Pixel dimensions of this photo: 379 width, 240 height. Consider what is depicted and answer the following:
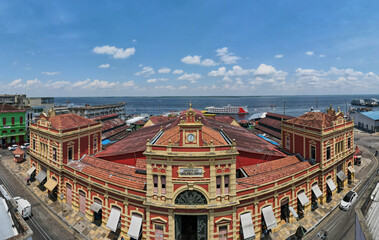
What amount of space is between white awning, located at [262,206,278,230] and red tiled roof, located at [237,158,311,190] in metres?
3.27

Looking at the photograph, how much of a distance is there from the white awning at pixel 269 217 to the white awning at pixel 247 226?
2.30m

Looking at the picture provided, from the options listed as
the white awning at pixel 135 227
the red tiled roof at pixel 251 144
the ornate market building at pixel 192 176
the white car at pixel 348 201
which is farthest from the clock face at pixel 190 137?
the white car at pixel 348 201

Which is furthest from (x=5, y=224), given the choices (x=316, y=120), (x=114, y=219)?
(x=316, y=120)

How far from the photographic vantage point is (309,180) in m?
31.0

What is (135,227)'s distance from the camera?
2456 cm

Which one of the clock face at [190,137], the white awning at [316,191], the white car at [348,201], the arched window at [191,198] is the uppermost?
the clock face at [190,137]

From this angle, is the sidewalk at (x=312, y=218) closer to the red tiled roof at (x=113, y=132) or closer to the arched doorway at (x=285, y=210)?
the arched doorway at (x=285, y=210)

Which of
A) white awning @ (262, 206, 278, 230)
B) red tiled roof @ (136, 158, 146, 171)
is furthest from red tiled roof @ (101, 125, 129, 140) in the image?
white awning @ (262, 206, 278, 230)

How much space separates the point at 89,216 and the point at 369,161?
64865 millimetres

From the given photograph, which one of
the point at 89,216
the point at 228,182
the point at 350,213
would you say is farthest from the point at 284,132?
the point at 89,216

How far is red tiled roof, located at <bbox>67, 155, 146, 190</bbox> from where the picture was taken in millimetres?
27186

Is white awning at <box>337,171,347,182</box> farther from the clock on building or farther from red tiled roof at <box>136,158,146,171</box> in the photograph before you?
red tiled roof at <box>136,158,146,171</box>

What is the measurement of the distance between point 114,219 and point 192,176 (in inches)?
481

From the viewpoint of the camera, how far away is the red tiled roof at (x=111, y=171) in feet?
89.2
